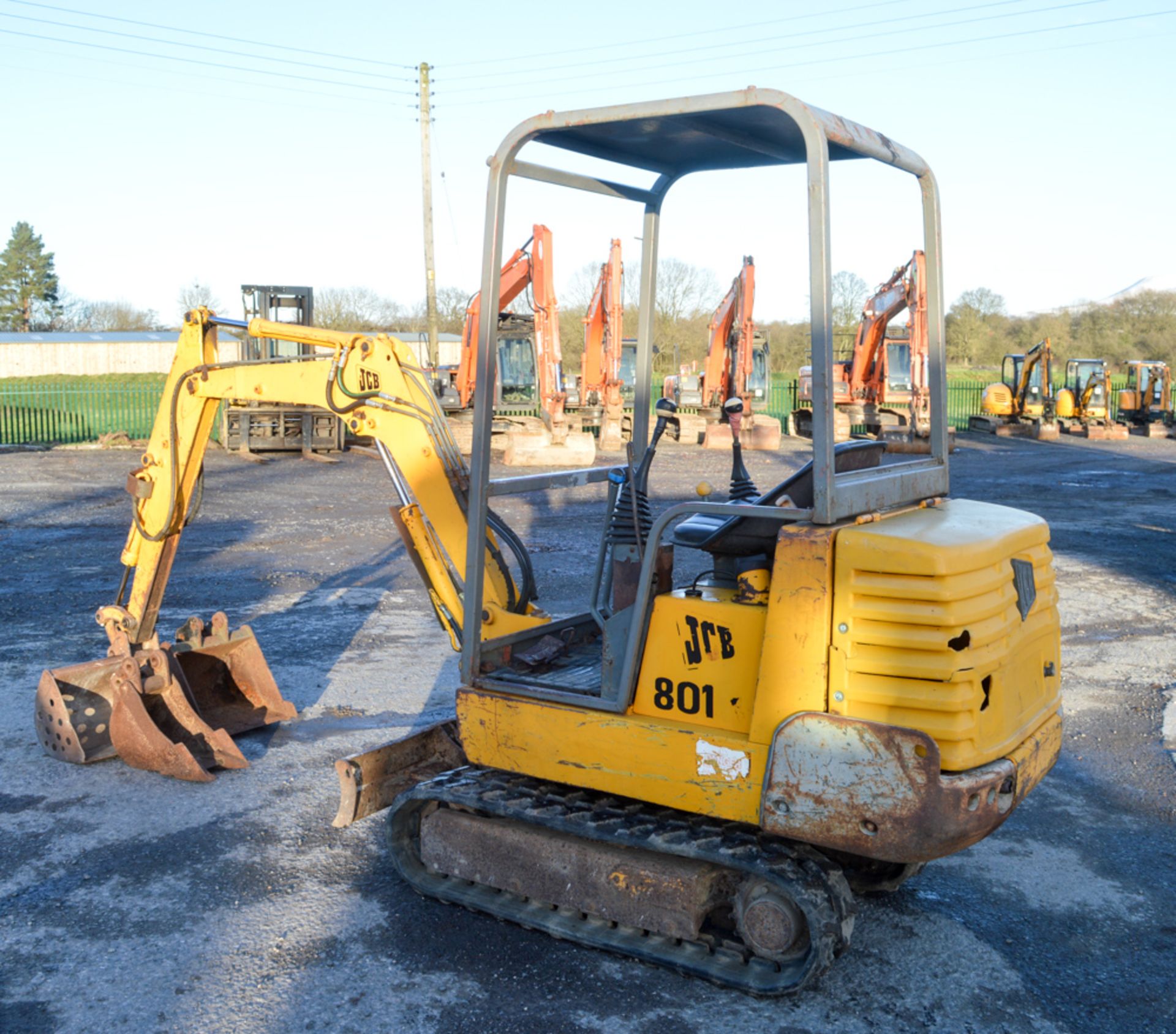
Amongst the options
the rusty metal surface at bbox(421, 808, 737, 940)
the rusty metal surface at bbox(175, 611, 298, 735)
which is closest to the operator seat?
the rusty metal surface at bbox(421, 808, 737, 940)

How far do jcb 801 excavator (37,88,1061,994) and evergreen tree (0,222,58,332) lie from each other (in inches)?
2777

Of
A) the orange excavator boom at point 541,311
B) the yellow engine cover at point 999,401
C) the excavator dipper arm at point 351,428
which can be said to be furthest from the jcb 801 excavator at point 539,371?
the yellow engine cover at point 999,401

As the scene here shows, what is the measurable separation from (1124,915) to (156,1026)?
133 inches

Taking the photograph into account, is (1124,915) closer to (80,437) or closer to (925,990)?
(925,990)

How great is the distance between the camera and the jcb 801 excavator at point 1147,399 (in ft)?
112

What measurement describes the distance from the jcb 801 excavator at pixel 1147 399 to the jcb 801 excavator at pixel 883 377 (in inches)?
360

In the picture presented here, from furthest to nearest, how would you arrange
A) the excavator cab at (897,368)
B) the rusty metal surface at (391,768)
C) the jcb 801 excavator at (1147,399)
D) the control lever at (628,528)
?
the jcb 801 excavator at (1147,399)
the excavator cab at (897,368)
the rusty metal surface at (391,768)
the control lever at (628,528)

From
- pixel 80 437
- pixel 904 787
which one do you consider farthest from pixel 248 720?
pixel 80 437

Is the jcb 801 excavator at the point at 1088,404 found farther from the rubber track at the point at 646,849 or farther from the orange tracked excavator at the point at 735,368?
the rubber track at the point at 646,849

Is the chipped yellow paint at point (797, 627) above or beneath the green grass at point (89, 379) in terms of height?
beneath

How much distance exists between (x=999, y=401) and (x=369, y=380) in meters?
30.8

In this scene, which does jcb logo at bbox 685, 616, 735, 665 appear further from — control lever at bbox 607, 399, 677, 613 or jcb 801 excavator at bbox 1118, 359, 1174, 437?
jcb 801 excavator at bbox 1118, 359, 1174, 437

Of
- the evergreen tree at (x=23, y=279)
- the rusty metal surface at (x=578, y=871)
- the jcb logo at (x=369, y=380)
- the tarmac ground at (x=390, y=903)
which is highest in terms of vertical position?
the evergreen tree at (x=23, y=279)

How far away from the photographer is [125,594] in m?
8.86
